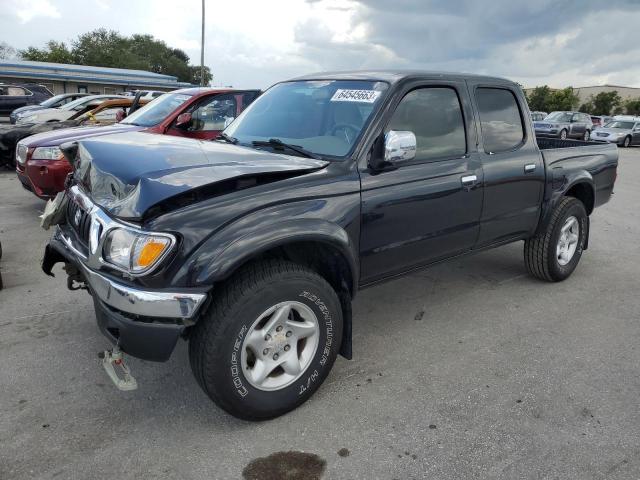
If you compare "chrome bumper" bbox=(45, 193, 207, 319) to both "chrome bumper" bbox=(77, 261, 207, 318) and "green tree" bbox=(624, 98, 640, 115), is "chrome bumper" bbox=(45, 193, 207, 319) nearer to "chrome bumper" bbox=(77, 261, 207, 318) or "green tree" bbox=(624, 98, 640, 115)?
"chrome bumper" bbox=(77, 261, 207, 318)

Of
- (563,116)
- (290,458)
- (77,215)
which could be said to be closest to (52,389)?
(77,215)

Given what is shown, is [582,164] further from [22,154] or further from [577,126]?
[577,126]

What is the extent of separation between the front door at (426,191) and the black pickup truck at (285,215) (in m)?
0.01

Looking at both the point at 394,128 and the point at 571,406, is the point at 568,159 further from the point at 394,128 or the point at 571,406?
the point at 571,406

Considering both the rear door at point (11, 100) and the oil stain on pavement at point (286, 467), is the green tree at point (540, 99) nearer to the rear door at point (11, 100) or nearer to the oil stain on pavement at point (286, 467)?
the rear door at point (11, 100)

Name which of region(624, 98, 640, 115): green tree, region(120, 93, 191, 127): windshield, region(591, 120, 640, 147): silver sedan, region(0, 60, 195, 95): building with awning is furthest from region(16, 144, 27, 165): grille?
region(624, 98, 640, 115): green tree

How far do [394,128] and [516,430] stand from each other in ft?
6.24

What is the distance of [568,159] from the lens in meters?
4.62

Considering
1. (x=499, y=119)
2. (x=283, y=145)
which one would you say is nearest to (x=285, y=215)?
(x=283, y=145)

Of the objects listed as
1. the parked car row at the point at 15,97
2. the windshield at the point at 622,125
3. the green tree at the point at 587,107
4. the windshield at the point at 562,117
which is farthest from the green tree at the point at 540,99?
the parked car row at the point at 15,97

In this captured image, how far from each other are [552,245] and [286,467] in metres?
3.35

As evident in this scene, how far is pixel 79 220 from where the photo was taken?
2885mm

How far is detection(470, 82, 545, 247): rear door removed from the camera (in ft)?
12.7

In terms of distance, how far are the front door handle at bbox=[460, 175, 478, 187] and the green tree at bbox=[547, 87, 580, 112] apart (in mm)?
58861
